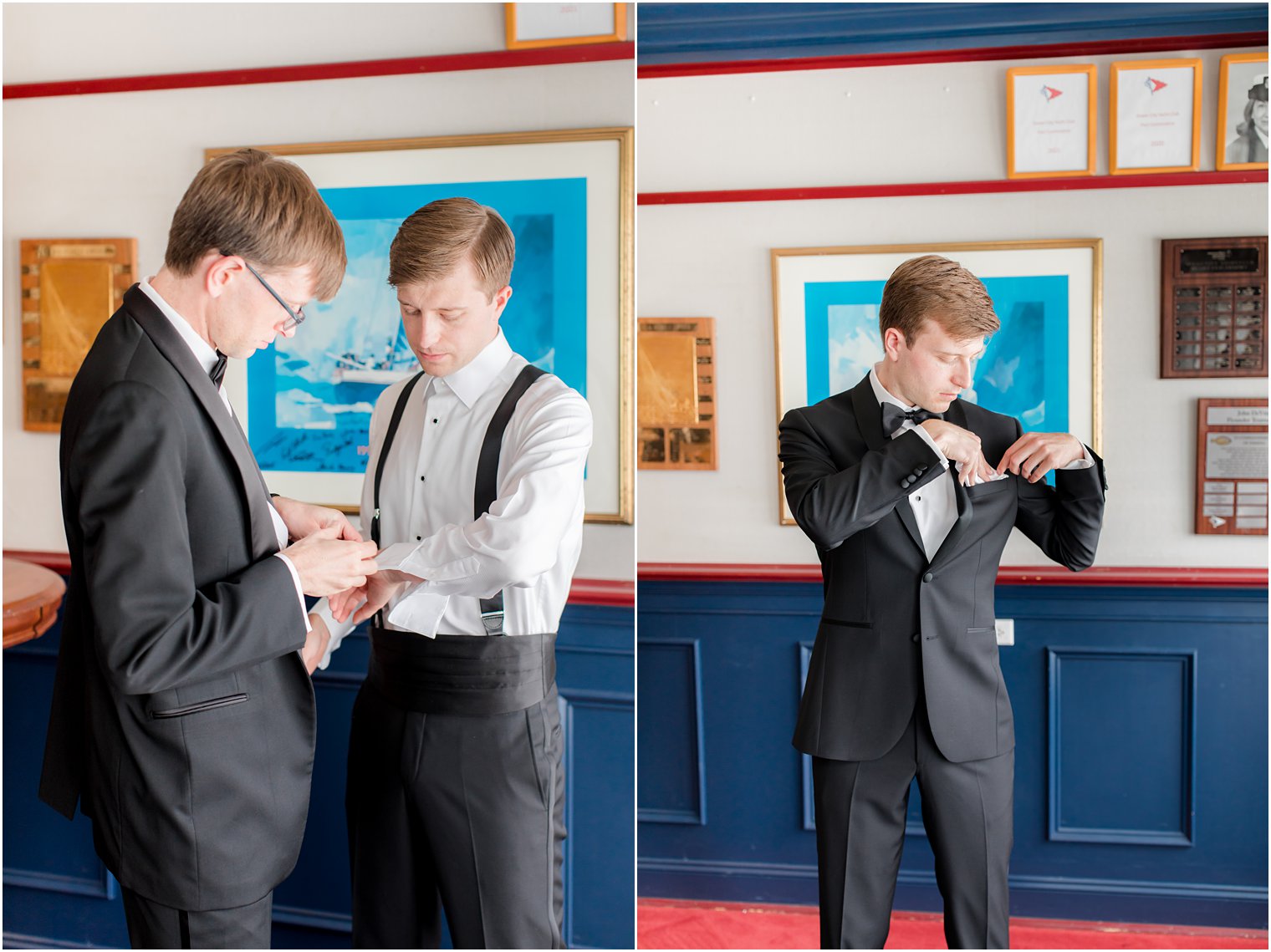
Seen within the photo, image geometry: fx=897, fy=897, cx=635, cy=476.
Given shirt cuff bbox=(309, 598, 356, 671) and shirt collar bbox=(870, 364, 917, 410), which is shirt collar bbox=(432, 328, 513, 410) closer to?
shirt cuff bbox=(309, 598, 356, 671)

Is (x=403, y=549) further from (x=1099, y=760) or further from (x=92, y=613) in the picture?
(x=1099, y=760)

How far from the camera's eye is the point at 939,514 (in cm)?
168

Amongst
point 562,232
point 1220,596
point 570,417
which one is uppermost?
point 562,232

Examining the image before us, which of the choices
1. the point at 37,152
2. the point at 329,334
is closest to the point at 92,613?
the point at 329,334

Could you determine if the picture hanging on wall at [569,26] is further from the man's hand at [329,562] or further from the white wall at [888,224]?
the man's hand at [329,562]

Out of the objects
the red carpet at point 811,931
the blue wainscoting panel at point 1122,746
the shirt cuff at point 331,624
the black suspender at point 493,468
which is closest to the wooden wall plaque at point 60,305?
the shirt cuff at point 331,624

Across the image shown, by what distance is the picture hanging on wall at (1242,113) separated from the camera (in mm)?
1729

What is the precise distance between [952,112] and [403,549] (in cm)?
133

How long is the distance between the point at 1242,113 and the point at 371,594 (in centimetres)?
191

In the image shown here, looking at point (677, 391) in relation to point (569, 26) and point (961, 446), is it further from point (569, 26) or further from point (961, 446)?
point (569, 26)

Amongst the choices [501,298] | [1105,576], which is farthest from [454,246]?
[1105,576]

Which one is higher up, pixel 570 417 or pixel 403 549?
pixel 570 417

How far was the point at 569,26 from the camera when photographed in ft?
5.89

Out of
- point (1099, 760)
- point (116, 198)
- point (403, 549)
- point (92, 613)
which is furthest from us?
point (116, 198)
